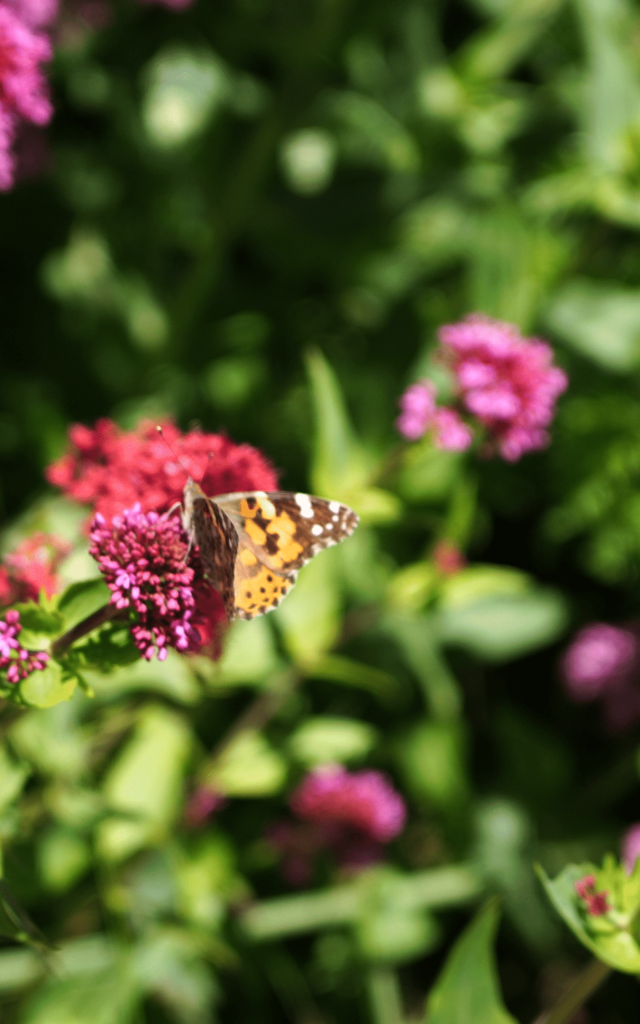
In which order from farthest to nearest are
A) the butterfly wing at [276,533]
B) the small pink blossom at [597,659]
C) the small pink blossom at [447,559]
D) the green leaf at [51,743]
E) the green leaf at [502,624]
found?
the small pink blossom at [597,659]
the green leaf at [502,624]
the small pink blossom at [447,559]
the green leaf at [51,743]
the butterfly wing at [276,533]

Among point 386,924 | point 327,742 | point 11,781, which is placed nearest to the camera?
point 11,781

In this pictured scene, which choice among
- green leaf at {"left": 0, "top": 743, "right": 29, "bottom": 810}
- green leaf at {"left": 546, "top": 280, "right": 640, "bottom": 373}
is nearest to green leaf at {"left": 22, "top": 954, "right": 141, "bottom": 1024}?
green leaf at {"left": 0, "top": 743, "right": 29, "bottom": 810}

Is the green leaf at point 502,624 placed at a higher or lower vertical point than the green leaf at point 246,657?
lower

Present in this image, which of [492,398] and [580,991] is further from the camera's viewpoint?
[492,398]

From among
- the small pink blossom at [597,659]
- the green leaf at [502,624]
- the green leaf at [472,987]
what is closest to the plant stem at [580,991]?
the green leaf at [472,987]

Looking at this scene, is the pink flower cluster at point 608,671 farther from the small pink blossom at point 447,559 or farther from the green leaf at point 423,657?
the small pink blossom at point 447,559

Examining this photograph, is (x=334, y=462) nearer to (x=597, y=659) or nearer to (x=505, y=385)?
(x=505, y=385)

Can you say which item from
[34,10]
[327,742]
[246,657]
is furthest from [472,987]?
[34,10]
